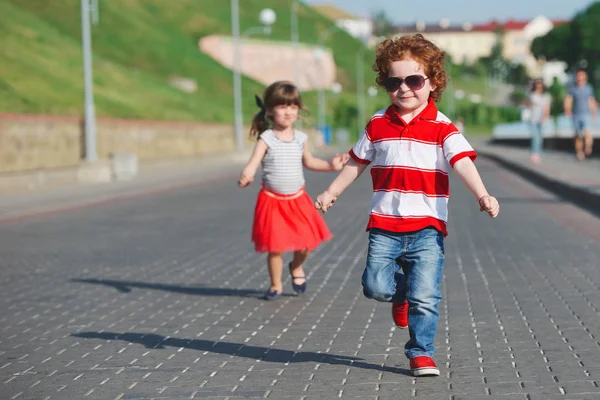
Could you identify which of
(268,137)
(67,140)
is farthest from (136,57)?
(268,137)

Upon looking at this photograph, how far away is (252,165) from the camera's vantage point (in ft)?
29.4

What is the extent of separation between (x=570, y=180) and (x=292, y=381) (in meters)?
16.0

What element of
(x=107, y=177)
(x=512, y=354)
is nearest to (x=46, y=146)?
(x=107, y=177)

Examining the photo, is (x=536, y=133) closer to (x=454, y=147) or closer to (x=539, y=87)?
(x=539, y=87)

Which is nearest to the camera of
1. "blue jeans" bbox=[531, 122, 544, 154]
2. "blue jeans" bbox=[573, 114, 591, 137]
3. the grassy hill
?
"blue jeans" bbox=[573, 114, 591, 137]

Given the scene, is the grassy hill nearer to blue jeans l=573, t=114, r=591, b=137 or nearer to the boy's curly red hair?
blue jeans l=573, t=114, r=591, b=137

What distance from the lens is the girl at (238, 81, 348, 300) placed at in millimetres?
9250

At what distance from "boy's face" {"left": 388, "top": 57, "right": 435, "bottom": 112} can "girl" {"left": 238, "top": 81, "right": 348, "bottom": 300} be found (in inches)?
124

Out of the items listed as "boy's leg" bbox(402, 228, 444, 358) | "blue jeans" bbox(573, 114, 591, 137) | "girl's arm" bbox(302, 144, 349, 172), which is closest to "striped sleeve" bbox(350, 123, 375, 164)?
"boy's leg" bbox(402, 228, 444, 358)

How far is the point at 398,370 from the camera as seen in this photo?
6312mm

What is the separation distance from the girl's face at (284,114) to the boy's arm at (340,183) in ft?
9.36

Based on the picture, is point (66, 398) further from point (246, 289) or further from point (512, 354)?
Result: point (246, 289)

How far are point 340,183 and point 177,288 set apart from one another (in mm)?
4033

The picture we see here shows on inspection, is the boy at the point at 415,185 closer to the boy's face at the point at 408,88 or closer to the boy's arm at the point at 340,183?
the boy's face at the point at 408,88
